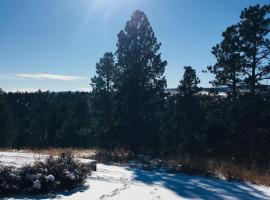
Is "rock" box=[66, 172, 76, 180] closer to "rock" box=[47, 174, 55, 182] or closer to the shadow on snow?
"rock" box=[47, 174, 55, 182]

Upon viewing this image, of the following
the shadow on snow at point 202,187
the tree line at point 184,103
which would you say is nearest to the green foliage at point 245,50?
the tree line at point 184,103

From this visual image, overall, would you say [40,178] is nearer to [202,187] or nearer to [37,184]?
[37,184]

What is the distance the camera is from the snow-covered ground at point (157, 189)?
7.31 meters

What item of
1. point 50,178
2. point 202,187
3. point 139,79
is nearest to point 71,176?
point 50,178

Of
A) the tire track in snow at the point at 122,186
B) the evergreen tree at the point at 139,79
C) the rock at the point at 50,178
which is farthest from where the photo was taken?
the evergreen tree at the point at 139,79

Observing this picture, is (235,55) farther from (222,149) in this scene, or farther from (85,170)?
(85,170)

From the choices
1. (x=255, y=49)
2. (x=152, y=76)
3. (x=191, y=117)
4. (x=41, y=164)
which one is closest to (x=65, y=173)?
(x=41, y=164)

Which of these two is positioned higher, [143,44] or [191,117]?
[143,44]

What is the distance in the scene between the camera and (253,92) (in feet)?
Answer: 83.0

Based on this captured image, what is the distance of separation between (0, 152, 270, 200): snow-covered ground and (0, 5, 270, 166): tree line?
11.9 metres

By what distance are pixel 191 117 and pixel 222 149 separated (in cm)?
380

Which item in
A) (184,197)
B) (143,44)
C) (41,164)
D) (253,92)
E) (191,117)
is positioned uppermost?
(143,44)

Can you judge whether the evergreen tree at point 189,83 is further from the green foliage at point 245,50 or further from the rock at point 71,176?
the rock at point 71,176

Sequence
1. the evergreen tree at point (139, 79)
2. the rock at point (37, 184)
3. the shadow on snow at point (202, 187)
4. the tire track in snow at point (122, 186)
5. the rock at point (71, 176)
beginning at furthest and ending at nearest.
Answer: the evergreen tree at point (139, 79) < the shadow on snow at point (202, 187) < the rock at point (71, 176) < the tire track in snow at point (122, 186) < the rock at point (37, 184)
